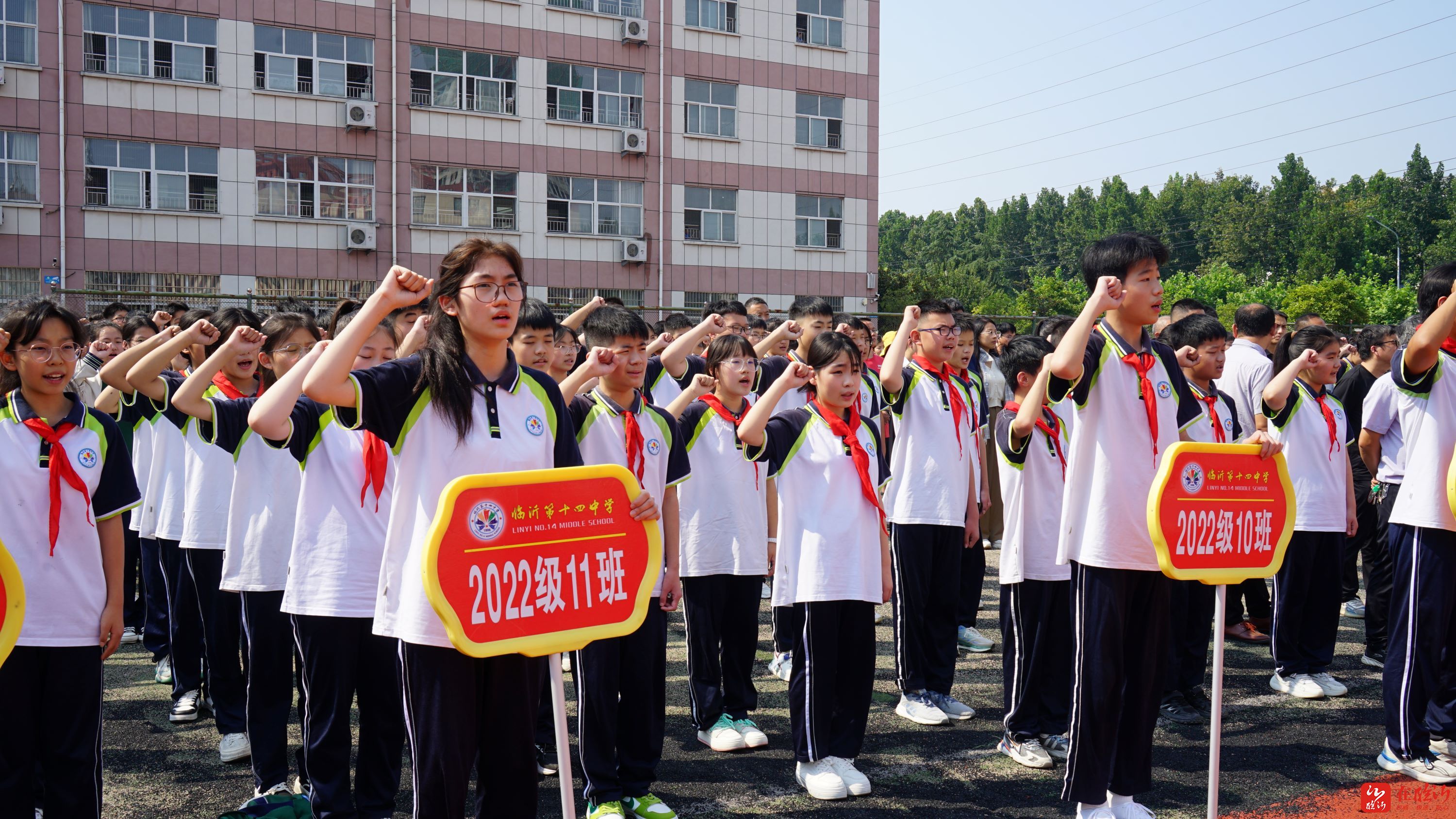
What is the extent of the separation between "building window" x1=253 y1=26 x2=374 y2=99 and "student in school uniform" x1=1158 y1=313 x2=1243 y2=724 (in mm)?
20177

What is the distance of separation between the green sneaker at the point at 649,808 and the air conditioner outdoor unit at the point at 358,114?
20831 millimetres

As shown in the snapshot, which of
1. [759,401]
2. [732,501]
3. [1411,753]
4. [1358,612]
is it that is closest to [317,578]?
[759,401]

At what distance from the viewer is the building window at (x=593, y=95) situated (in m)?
25.1

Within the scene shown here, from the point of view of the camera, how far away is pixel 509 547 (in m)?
2.99

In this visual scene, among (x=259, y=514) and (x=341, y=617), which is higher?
(x=259, y=514)

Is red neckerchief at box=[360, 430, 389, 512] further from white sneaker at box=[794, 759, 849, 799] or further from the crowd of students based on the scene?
white sneaker at box=[794, 759, 849, 799]

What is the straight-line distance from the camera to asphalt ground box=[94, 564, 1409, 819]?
15.3 ft

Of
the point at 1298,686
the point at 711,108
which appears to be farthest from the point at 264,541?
the point at 711,108

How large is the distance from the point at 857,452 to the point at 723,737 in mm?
1520

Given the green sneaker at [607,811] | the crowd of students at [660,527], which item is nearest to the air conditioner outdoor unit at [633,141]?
the crowd of students at [660,527]

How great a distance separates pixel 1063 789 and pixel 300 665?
289 centimetres

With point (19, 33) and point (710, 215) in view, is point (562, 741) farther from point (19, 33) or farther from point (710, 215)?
point (710, 215)

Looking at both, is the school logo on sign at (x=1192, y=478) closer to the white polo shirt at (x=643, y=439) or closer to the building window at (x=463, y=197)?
the white polo shirt at (x=643, y=439)

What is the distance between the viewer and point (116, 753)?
5.30 m
